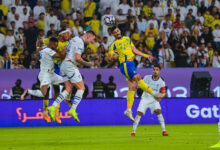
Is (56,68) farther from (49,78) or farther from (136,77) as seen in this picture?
(136,77)

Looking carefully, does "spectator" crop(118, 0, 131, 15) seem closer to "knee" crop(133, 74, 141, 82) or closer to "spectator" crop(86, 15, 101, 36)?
"spectator" crop(86, 15, 101, 36)

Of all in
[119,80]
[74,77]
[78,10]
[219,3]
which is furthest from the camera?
[219,3]

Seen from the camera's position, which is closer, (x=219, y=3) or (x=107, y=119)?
(x=107, y=119)

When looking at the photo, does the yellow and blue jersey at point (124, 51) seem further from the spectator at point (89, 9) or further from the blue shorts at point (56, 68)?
the spectator at point (89, 9)

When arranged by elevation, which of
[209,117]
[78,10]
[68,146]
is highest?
[78,10]

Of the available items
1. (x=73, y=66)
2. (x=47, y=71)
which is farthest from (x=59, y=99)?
(x=47, y=71)

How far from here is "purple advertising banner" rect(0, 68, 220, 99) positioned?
23.3 m

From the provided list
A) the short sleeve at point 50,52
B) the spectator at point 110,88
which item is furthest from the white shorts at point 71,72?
the spectator at point 110,88

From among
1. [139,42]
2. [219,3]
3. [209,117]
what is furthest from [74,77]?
[219,3]

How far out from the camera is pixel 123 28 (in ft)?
85.6

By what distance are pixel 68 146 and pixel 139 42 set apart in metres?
13.9

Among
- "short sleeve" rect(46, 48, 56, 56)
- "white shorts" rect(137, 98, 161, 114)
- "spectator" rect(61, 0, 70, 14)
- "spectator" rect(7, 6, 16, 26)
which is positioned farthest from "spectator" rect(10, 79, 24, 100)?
"white shorts" rect(137, 98, 161, 114)

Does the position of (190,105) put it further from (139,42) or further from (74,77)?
(74,77)

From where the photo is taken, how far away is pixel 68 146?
11734mm
